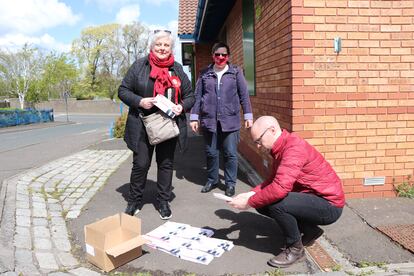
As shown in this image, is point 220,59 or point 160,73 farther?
point 220,59

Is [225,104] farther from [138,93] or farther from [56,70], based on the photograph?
[56,70]

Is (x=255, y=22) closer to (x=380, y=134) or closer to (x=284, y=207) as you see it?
(x=380, y=134)

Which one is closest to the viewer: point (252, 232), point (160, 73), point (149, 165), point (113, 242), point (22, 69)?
point (113, 242)

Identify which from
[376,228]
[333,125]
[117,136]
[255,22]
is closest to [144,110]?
[333,125]

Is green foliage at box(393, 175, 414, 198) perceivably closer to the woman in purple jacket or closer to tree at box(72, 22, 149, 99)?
the woman in purple jacket

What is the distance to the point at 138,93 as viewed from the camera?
404 cm

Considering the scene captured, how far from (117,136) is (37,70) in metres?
36.7

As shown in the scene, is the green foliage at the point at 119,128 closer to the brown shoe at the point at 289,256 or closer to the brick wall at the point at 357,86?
the brick wall at the point at 357,86

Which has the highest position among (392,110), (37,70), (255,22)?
(37,70)

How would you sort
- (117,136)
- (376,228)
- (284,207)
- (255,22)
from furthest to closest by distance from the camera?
1. (117,136)
2. (255,22)
3. (376,228)
4. (284,207)

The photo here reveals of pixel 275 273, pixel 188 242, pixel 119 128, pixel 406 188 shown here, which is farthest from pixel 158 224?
pixel 119 128

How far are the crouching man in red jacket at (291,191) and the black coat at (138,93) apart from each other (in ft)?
4.46

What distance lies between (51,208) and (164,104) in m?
2.07

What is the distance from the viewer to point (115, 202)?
4.91 metres
